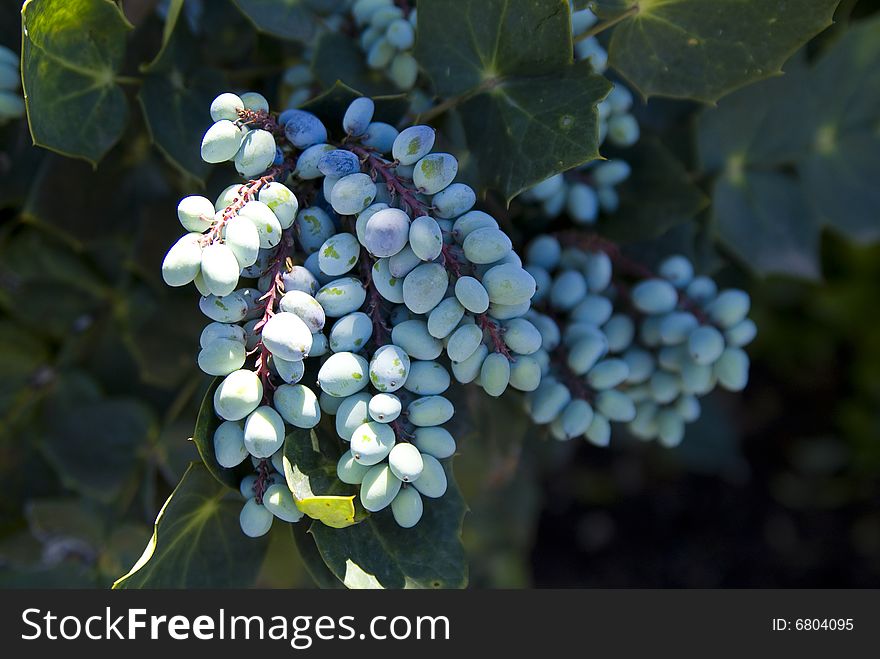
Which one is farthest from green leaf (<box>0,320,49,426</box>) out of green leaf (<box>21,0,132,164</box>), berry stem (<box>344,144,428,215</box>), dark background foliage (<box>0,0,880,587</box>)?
berry stem (<box>344,144,428,215</box>)

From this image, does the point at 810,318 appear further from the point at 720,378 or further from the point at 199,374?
the point at 199,374

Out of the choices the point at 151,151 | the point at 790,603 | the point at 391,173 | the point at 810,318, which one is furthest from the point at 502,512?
the point at 391,173

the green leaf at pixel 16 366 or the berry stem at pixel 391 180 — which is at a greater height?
the berry stem at pixel 391 180

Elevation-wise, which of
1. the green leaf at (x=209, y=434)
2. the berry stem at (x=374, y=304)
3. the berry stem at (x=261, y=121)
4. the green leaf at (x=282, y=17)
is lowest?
the green leaf at (x=209, y=434)

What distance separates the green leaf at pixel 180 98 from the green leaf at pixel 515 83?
0.25 metres

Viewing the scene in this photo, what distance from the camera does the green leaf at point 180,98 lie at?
2.81 feet

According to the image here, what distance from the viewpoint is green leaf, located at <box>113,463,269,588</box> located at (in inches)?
29.1

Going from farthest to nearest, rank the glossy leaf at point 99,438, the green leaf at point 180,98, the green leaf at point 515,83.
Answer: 1. the glossy leaf at point 99,438
2. the green leaf at point 180,98
3. the green leaf at point 515,83

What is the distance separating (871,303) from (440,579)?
1517 mm

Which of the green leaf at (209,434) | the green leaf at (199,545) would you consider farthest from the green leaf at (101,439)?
the green leaf at (209,434)

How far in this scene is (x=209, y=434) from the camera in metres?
0.70

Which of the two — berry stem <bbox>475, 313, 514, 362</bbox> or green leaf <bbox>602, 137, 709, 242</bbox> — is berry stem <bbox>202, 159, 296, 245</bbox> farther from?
green leaf <bbox>602, 137, 709, 242</bbox>

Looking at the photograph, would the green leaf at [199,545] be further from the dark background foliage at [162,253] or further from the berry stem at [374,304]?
the berry stem at [374,304]

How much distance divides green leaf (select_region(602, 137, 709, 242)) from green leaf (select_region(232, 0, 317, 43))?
42 cm
